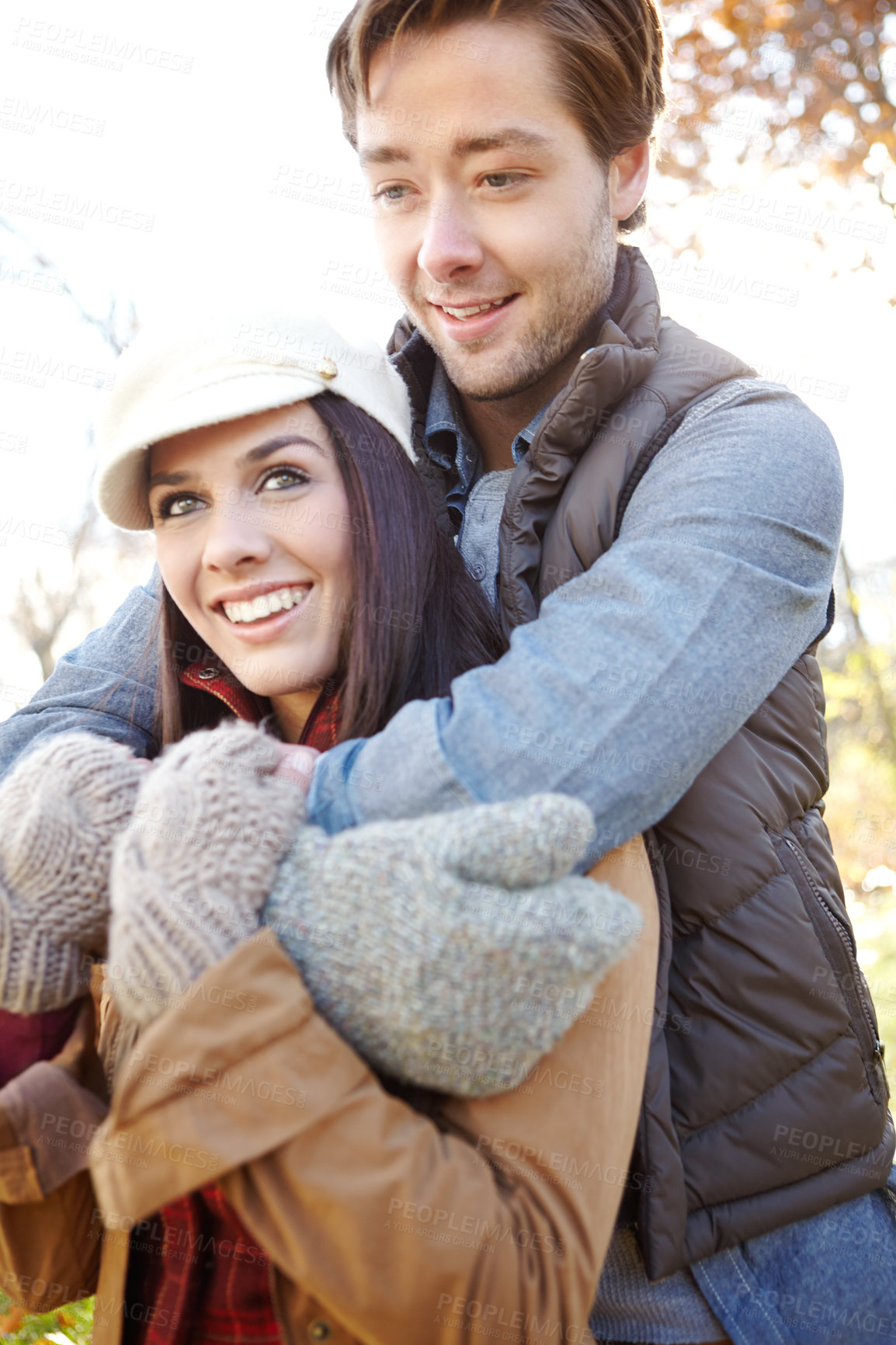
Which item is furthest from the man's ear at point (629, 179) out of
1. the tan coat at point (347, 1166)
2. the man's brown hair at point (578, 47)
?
the tan coat at point (347, 1166)

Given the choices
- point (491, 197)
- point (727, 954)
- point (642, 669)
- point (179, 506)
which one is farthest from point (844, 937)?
point (491, 197)

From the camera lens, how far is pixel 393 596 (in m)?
1.87

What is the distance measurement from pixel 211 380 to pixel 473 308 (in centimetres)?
67

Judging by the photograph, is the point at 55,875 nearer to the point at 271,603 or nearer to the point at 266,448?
the point at 271,603

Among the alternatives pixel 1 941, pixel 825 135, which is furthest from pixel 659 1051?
pixel 825 135

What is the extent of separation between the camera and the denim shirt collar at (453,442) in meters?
2.23

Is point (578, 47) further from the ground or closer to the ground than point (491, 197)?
further from the ground

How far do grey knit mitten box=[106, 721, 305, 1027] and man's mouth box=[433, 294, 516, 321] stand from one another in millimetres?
1258

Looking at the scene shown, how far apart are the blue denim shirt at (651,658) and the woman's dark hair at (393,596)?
30 cm

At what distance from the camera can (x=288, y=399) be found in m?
1.83

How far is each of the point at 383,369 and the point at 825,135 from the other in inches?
131

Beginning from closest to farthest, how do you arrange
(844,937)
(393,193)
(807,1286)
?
(807,1286), (844,937), (393,193)

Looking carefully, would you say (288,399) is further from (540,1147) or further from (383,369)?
(540,1147)

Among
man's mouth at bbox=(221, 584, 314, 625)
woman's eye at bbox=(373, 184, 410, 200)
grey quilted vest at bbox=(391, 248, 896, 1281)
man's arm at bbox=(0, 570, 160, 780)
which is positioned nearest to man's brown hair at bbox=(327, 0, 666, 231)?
woman's eye at bbox=(373, 184, 410, 200)
